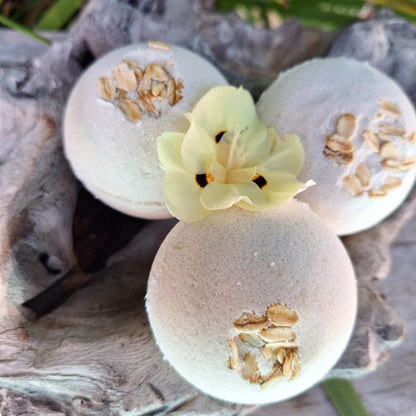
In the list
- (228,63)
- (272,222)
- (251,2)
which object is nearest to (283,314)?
(272,222)

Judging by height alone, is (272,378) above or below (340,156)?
below

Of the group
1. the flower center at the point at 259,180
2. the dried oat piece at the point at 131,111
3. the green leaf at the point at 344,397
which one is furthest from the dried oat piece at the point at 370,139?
the green leaf at the point at 344,397

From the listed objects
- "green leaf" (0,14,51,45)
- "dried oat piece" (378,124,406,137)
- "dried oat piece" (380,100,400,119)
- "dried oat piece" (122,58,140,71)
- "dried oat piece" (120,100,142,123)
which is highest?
"dried oat piece" (380,100,400,119)

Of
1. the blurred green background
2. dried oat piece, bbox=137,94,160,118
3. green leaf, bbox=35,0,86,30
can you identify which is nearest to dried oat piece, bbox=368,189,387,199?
dried oat piece, bbox=137,94,160,118

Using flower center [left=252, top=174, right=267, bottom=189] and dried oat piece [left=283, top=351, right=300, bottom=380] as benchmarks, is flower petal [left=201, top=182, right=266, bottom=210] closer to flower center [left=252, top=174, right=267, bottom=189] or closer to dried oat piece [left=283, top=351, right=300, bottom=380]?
flower center [left=252, top=174, right=267, bottom=189]

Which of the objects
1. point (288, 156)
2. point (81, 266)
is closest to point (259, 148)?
point (288, 156)

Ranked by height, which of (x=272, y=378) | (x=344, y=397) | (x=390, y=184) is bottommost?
(x=344, y=397)

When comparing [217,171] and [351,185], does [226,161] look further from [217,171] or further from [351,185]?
[351,185]
